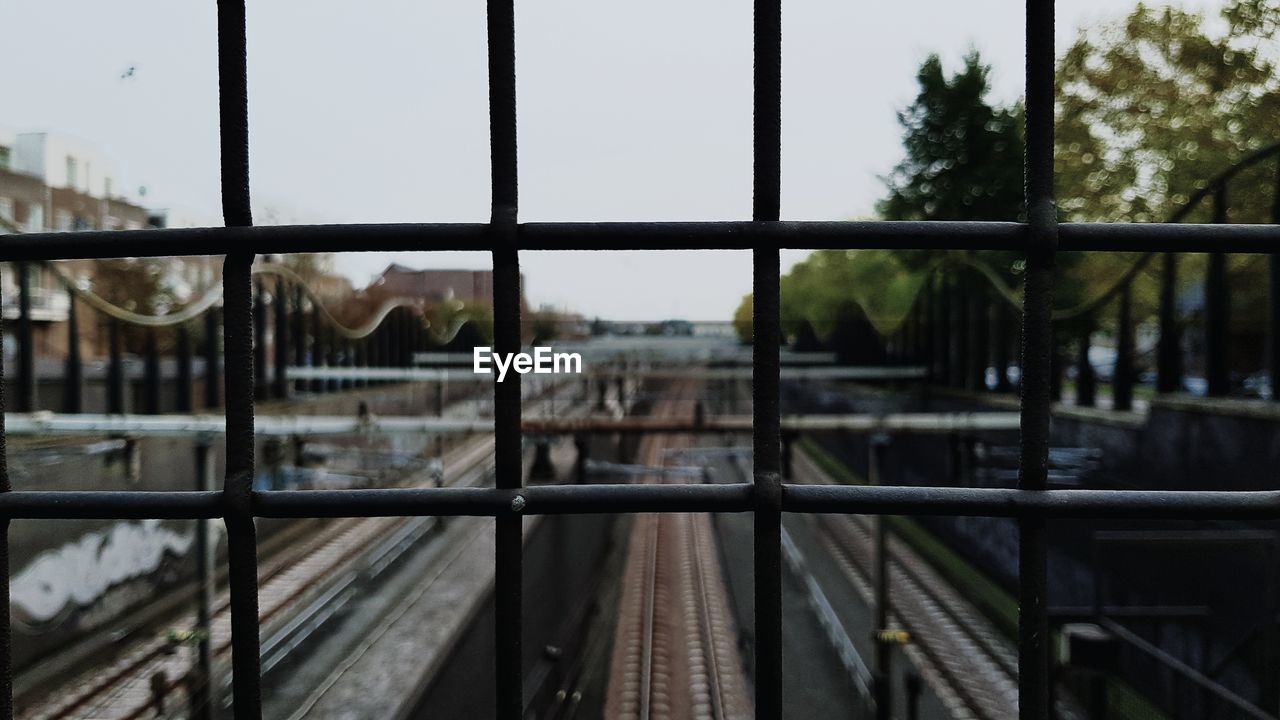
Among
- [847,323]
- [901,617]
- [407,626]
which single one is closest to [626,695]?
[407,626]

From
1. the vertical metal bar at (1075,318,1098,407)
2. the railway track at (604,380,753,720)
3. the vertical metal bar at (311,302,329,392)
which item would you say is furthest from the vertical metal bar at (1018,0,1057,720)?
the vertical metal bar at (1075,318,1098,407)

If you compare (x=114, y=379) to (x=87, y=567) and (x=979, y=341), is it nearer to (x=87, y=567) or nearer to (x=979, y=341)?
(x=87, y=567)

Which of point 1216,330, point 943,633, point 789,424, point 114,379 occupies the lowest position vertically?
point 943,633

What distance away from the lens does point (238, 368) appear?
1.00 metres

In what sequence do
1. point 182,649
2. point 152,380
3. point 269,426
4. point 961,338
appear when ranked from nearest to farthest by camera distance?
point 269,426
point 182,649
point 152,380
point 961,338

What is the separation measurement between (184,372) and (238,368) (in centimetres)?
1075

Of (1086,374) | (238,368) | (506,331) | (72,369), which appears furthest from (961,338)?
(238,368)

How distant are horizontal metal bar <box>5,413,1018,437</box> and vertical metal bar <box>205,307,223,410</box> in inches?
45.7

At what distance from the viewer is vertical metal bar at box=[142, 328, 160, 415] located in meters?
9.89

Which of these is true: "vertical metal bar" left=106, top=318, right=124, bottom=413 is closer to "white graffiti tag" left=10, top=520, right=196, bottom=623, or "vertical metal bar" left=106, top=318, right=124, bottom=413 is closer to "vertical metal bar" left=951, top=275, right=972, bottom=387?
"white graffiti tag" left=10, top=520, right=196, bottom=623

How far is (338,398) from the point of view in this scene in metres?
9.85

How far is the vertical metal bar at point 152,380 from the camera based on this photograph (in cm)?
989

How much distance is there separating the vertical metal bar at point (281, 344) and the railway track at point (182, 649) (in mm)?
1983

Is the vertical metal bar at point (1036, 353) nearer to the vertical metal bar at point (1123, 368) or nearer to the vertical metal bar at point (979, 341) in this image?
the vertical metal bar at point (1123, 368)
